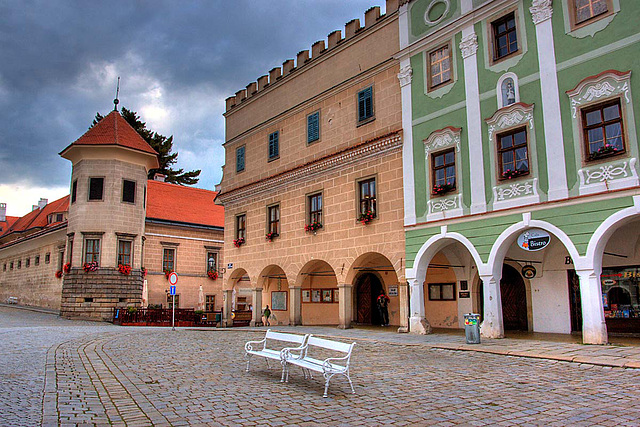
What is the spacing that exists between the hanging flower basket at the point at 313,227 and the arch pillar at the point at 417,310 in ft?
19.1

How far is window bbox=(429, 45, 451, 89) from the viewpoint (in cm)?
1889

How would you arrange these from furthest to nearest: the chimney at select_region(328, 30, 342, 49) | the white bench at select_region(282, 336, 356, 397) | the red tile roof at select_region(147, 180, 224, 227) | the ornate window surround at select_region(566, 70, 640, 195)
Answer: the red tile roof at select_region(147, 180, 224, 227) < the chimney at select_region(328, 30, 342, 49) < the ornate window surround at select_region(566, 70, 640, 195) < the white bench at select_region(282, 336, 356, 397)

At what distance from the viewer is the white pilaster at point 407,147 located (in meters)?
19.4

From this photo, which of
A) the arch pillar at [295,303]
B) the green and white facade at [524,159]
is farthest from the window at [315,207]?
the green and white facade at [524,159]

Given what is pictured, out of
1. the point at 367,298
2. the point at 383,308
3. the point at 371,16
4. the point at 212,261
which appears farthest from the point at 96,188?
the point at 371,16

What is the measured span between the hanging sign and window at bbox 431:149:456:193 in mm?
3141

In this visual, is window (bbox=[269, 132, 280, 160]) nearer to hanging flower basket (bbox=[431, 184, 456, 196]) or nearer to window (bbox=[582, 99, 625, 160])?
hanging flower basket (bbox=[431, 184, 456, 196])

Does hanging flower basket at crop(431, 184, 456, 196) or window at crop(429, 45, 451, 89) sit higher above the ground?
window at crop(429, 45, 451, 89)

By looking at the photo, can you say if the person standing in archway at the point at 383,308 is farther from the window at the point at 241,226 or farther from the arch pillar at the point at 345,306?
the window at the point at 241,226

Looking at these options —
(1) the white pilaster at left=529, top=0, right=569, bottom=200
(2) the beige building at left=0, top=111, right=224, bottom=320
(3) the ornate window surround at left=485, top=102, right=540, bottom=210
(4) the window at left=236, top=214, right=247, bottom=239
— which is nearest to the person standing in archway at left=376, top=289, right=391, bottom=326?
(4) the window at left=236, top=214, right=247, bottom=239

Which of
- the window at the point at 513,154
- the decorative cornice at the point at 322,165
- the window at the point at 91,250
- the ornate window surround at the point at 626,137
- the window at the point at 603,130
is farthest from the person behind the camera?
the window at the point at 91,250

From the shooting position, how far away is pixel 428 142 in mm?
19078

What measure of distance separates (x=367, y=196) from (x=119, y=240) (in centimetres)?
2003

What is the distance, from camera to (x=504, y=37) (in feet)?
56.7
